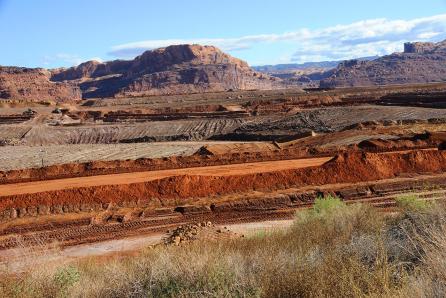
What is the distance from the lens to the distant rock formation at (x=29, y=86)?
15300cm

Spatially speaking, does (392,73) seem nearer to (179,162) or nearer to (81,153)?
(81,153)

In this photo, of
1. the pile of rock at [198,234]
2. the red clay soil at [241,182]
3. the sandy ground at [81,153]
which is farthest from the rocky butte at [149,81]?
the pile of rock at [198,234]

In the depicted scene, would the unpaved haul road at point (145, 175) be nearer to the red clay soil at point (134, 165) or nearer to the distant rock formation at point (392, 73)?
the red clay soil at point (134, 165)

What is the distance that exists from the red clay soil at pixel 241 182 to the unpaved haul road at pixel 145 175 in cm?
166

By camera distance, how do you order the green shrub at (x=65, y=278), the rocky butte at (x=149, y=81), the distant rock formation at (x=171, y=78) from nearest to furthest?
the green shrub at (x=65, y=278)
the rocky butte at (x=149, y=81)
the distant rock formation at (x=171, y=78)

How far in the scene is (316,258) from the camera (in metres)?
8.41

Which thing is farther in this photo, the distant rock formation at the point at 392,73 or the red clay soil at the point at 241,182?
the distant rock formation at the point at 392,73

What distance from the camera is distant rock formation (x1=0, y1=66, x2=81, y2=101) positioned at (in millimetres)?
153000

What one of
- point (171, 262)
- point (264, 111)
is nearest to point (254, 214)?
point (171, 262)

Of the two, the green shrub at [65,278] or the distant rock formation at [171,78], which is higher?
the distant rock formation at [171,78]

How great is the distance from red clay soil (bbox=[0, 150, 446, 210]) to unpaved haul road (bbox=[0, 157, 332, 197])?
5.46 ft

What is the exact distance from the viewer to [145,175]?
27.9 m

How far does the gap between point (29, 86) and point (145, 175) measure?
14726 centimetres

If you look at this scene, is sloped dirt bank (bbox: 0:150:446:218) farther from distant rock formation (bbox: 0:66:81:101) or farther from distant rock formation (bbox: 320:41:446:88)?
distant rock formation (bbox: 320:41:446:88)
